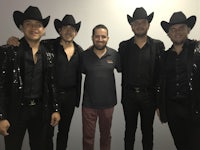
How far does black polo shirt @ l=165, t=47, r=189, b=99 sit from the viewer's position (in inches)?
96.0

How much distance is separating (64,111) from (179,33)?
1343mm

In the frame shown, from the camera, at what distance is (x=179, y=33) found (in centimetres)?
252

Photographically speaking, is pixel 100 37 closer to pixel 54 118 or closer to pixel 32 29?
pixel 32 29

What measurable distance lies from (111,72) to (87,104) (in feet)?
1.37

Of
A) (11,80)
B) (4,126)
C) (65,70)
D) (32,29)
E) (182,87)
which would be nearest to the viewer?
(4,126)

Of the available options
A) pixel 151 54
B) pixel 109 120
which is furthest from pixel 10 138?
pixel 151 54

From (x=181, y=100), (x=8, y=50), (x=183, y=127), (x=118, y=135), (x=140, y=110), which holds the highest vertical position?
(x=8, y=50)

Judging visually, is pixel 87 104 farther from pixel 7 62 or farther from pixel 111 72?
pixel 7 62

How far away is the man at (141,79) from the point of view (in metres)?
2.69

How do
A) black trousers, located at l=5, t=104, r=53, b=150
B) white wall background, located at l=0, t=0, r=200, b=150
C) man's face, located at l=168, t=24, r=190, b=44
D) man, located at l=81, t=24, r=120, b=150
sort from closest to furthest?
black trousers, located at l=5, t=104, r=53, b=150 → man's face, located at l=168, t=24, r=190, b=44 → man, located at l=81, t=24, r=120, b=150 → white wall background, located at l=0, t=0, r=200, b=150

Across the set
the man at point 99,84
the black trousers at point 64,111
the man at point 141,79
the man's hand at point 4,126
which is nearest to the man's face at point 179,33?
the man at point 141,79

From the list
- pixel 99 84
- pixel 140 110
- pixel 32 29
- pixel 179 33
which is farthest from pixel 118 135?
pixel 32 29

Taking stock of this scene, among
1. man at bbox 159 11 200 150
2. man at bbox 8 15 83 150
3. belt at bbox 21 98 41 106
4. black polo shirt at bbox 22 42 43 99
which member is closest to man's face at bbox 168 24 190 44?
man at bbox 159 11 200 150

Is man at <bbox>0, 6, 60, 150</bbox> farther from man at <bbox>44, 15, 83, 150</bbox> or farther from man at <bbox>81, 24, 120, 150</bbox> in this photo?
man at <bbox>81, 24, 120, 150</bbox>
